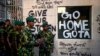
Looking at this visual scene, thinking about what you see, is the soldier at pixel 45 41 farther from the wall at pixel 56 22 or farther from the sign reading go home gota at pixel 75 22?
the sign reading go home gota at pixel 75 22

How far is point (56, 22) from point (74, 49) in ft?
3.89

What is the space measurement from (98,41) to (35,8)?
2603 mm

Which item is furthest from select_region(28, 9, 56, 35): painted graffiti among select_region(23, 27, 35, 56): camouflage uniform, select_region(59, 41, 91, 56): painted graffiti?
select_region(23, 27, 35, 56): camouflage uniform

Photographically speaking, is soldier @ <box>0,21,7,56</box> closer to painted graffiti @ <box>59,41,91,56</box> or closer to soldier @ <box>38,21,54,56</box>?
soldier @ <box>38,21,54,56</box>

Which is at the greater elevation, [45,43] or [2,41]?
[2,41]

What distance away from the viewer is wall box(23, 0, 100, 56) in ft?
40.9

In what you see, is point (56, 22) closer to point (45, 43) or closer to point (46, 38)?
point (46, 38)

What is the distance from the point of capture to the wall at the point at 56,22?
40.9 ft

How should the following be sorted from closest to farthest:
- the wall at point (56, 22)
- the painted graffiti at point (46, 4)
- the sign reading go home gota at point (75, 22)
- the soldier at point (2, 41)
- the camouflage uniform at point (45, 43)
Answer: the soldier at point (2, 41)
the camouflage uniform at point (45, 43)
the wall at point (56, 22)
the painted graffiti at point (46, 4)
the sign reading go home gota at point (75, 22)

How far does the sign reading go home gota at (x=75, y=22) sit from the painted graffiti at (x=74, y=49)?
29cm

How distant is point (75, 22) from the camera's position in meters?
12.7

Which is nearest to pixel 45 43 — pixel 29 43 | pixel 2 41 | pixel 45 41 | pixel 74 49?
pixel 45 41

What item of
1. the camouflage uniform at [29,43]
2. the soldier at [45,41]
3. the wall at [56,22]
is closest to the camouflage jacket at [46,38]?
the soldier at [45,41]

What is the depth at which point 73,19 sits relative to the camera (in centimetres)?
1270
